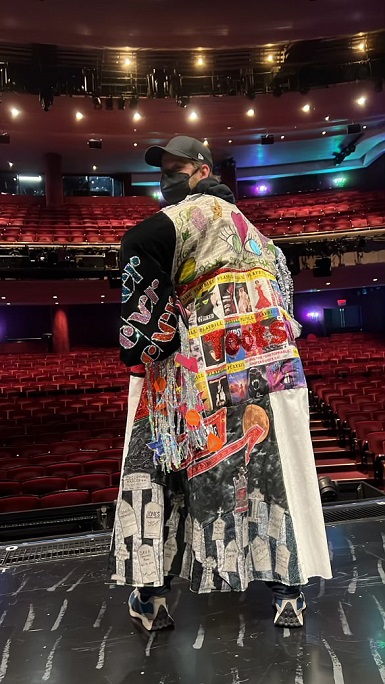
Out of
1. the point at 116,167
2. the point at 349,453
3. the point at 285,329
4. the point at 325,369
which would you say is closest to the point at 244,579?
the point at 285,329

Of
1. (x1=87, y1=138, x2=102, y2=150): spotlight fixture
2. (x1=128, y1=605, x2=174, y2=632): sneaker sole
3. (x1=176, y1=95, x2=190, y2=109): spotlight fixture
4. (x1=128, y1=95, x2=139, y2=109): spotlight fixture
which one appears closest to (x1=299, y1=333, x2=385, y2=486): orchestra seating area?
(x1=128, y1=605, x2=174, y2=632): sneaker sole

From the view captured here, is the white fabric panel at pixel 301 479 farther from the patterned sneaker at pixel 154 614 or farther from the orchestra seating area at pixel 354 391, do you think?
the orchestra seating area at pixel 354 391

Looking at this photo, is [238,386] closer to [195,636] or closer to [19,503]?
[195,636]

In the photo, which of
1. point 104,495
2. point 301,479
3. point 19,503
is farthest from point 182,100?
point 301,479

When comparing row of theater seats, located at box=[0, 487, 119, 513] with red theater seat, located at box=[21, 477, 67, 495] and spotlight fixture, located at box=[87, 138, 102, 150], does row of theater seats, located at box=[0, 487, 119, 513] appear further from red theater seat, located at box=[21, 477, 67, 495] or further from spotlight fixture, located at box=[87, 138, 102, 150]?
spotlight fixture, located at box=[87, 138, 102, 150]

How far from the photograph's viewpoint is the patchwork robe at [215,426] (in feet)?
4.13

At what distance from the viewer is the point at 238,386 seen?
133 cm

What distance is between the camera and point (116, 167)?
1678cm

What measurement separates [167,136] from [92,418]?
28.8 feet

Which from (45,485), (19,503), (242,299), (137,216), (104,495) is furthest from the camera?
(137,216)

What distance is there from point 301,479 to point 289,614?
0.32 metres

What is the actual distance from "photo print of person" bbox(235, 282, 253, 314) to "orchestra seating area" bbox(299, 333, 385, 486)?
419 cm

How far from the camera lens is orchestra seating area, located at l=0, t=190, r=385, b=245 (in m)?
13.6

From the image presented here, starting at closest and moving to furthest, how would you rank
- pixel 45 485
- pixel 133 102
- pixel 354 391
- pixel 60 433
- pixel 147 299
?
1. pixel 147 299
2. pixel 45 485
3. pixel 60 433
4. pixel 354 391
5. pixel 133 102
